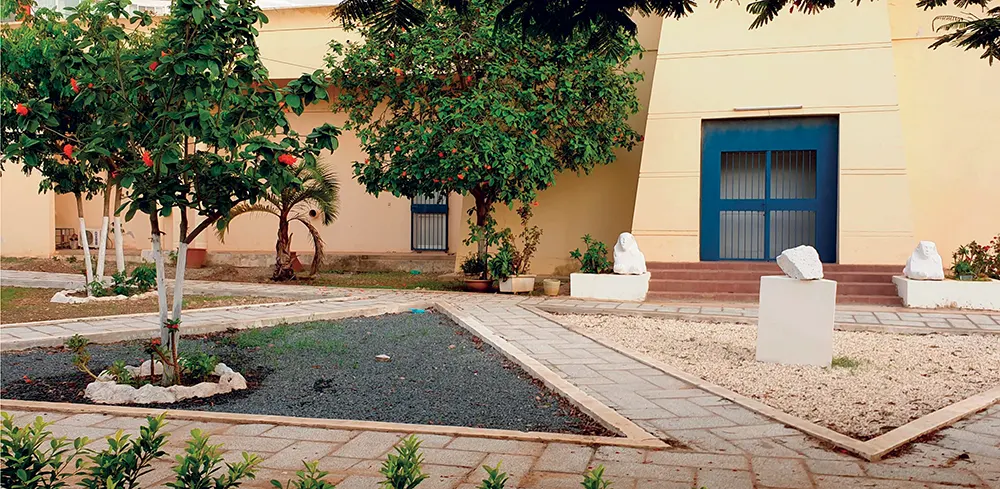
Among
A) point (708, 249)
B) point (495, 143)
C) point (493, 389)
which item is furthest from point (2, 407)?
point (708, 249)

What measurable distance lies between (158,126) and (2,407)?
2.09 meters

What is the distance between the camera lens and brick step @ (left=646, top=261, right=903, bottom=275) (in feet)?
38.3

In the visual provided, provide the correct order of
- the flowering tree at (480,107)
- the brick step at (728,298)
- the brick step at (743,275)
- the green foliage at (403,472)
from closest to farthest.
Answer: the green foliage at (403,472) < the brick step at (728,298) < the flowering tree at (480,107) < the brick step at (743,275)

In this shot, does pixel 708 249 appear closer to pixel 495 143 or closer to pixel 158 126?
pixel 495 143

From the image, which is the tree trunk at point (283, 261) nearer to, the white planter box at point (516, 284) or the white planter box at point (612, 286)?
the white planter box at point (516, 284)

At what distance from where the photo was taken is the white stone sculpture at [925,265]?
10633 mm

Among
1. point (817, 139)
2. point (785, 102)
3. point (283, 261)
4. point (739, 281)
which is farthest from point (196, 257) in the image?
point (817, 139)

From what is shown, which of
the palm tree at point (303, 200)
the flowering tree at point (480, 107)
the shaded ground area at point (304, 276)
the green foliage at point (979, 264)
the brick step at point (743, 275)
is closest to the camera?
the green foliage at point (979, 264)

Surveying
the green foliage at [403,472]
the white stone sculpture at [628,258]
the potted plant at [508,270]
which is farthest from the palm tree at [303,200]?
the green foliage at [403,472]

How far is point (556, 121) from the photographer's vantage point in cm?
1187

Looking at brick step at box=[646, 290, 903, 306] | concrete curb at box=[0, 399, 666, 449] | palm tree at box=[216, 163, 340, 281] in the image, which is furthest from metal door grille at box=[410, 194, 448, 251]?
concrete curb at box=[0, 399, 666, 449]

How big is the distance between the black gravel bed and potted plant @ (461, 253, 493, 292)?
4.12 meters

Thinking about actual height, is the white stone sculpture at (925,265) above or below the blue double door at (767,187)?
below

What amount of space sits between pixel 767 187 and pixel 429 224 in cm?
740
